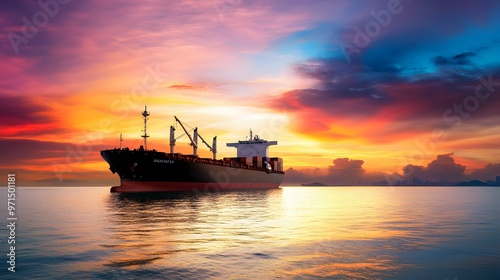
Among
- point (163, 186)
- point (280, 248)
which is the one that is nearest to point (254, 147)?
point (163, 186)

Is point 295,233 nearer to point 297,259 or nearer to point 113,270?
point 297,259

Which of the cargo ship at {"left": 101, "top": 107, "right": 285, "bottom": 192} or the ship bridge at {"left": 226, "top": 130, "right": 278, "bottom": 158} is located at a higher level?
the ship bridge at {"left": 226, "top": 130, "right": 278, "bottom": 158}

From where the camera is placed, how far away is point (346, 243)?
22094 mm

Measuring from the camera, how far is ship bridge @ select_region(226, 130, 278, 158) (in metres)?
135

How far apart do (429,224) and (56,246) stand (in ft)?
92.1

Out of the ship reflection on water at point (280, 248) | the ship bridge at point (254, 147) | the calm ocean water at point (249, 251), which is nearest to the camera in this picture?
the calm ocean water at point (249, 251)

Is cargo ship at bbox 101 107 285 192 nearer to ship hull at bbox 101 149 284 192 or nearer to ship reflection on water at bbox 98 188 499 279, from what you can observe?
ship hull at bbox 101 149 284 192

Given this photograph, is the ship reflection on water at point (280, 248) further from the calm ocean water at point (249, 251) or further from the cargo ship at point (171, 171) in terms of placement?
the cargo ship at point (171, 171)

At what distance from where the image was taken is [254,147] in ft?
447

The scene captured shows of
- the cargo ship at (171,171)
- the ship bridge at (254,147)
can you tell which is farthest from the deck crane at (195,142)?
the ship bridge at (254,147)

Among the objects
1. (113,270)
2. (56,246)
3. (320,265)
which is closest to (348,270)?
(320,265)

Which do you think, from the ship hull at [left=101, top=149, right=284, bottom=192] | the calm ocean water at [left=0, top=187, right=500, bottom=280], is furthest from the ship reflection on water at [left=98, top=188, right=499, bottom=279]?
the ship hull at [left=101, top=149, right=284, bottom=192]

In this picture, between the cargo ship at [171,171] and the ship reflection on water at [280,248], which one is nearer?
the ship reflection on water at [280,248]

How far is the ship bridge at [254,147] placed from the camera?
443 feet
